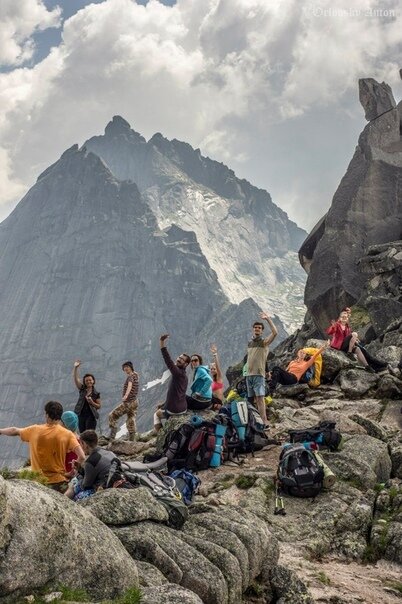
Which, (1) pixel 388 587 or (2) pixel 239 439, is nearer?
(1) pixel 388 587

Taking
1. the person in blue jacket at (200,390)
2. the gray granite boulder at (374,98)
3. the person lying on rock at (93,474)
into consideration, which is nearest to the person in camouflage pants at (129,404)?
the person in blue jacket at (200,390)

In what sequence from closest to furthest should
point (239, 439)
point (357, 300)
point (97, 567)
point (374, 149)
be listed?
point (97, 567) < point (239, 439) < point (357, 300) < point (374, 149)

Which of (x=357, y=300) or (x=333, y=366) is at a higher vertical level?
(x=357, y=300)

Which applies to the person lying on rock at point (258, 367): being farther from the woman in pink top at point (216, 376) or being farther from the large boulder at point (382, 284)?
the large boulder at point (382, 284)

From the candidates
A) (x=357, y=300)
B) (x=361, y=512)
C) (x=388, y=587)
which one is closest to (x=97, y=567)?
(x=388, y=587)

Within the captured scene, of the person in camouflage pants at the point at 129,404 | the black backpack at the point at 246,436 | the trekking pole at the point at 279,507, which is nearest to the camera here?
the trekking pole at the point at 279,507

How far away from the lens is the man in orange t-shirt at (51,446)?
1100cm

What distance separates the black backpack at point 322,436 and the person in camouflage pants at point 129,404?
251 inches

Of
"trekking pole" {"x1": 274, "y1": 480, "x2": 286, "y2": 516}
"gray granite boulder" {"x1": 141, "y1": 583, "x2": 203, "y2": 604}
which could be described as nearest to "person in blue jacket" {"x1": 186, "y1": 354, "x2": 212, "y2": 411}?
"trekking pole" {"x1": 274, "y1": 480, "x2": 286, "y2": 516}

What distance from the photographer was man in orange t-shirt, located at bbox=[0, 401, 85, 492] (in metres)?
11.0

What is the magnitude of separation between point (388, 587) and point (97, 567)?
5678 mm

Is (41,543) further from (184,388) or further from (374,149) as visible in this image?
(374,149)

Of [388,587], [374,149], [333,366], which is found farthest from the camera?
[374,149]

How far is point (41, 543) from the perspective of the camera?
5328mm
